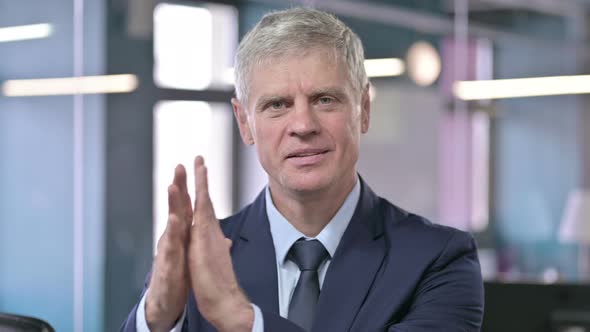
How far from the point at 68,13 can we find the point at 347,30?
327cm

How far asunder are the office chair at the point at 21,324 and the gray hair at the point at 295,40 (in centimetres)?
67

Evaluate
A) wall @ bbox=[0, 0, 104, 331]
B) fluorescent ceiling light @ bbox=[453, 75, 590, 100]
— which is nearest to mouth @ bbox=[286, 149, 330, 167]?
wall @ bbox=[0, 0, 104, 331]

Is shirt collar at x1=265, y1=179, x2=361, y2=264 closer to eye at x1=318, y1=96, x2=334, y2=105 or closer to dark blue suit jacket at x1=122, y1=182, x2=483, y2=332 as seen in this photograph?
dark blue suit jacket at x1=122, y1=182, x2=483, y2=332

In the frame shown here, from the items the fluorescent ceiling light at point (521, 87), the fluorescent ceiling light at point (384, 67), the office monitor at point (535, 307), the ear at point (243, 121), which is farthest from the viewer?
the fluorescent ceiling light at point (521, 87)

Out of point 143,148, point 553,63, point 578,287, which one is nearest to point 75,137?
point 143,148

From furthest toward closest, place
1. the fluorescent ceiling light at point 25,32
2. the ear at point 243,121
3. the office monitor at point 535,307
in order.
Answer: the fluorescent ceiling light at point 25,32, the office monitor at point 535,307, the ear at point 243,121

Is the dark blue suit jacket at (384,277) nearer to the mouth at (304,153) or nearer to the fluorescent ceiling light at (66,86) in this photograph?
the mouth at (304,153)

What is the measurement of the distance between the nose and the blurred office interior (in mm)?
1527

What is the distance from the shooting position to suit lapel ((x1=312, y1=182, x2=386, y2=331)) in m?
1.77

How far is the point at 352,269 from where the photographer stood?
1.82 meters

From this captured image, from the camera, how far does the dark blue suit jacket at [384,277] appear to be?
1765 millimetres

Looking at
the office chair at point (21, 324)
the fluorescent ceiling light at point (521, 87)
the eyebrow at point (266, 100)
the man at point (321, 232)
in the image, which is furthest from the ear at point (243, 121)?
the fluorescent ceiling light at point (521, 87)

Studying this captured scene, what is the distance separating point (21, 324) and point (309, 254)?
2.12ft

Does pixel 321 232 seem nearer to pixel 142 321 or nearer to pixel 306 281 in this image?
pixel 306 281
